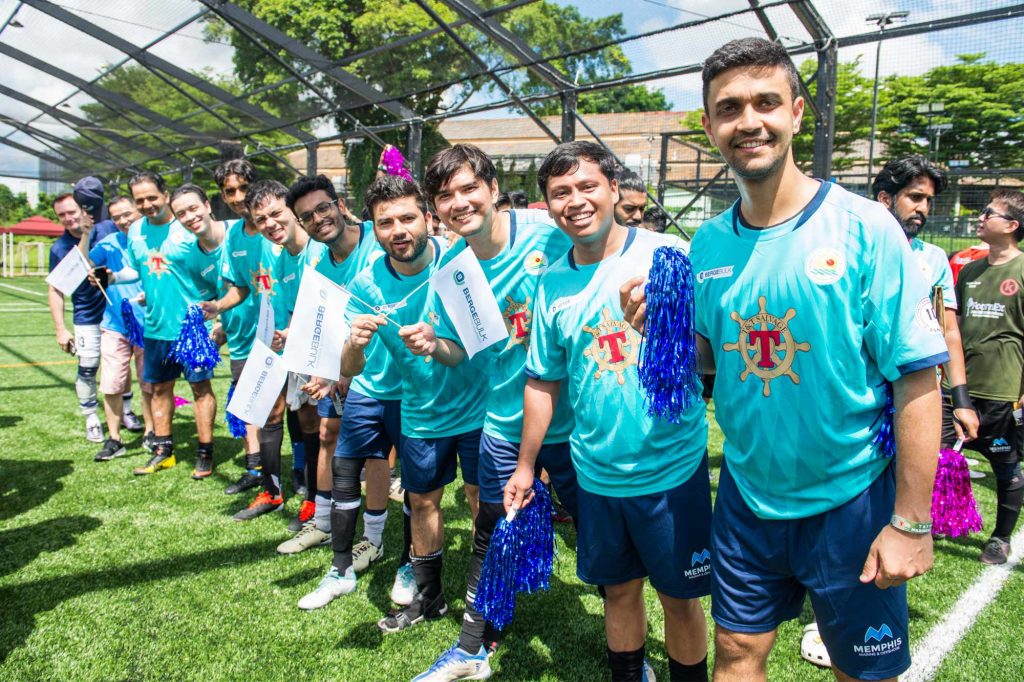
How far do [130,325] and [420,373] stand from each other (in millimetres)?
4531

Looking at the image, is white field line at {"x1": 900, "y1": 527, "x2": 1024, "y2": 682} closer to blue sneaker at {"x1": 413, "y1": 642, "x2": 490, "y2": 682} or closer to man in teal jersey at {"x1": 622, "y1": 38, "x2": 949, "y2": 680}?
man in teal jersey at {"x1": 622, "y1": 38, "x2": 949, "y2": 680}

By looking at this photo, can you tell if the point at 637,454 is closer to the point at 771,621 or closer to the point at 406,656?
the point at 771,621

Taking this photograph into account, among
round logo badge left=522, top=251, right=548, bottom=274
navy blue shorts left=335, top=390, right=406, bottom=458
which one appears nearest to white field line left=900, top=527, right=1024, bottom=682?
round logo badge left=522, top=251, right=548, bottom=274

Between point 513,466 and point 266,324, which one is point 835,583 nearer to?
point 513,466

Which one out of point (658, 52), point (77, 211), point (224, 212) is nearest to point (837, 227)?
point (77, 211)

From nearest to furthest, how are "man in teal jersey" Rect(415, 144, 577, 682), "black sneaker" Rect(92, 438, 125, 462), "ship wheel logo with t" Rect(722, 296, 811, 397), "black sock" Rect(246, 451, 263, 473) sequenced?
"ship wheel logo with t" Rect(722, 296, 811, 397)
"man in teal jersey" Rect(415, 144, 577, 682)
"black sock" Rect(246, 451, 263, 473)
"black sneaker" Rect(92, 438, 125, 462)

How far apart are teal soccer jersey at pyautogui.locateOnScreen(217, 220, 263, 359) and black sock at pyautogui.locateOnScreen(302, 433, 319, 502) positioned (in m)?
1.13

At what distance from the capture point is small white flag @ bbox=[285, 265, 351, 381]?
10.3ft

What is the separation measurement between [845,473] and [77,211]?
688cm

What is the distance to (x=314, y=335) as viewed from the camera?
10.3 feet

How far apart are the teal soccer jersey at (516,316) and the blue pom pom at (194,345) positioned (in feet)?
10.5

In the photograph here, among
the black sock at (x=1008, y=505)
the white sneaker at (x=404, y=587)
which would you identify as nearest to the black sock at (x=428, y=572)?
the white sneaker at (x=404, y=587)

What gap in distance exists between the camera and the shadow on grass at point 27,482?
485 centimetres

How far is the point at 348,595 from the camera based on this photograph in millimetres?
3637
